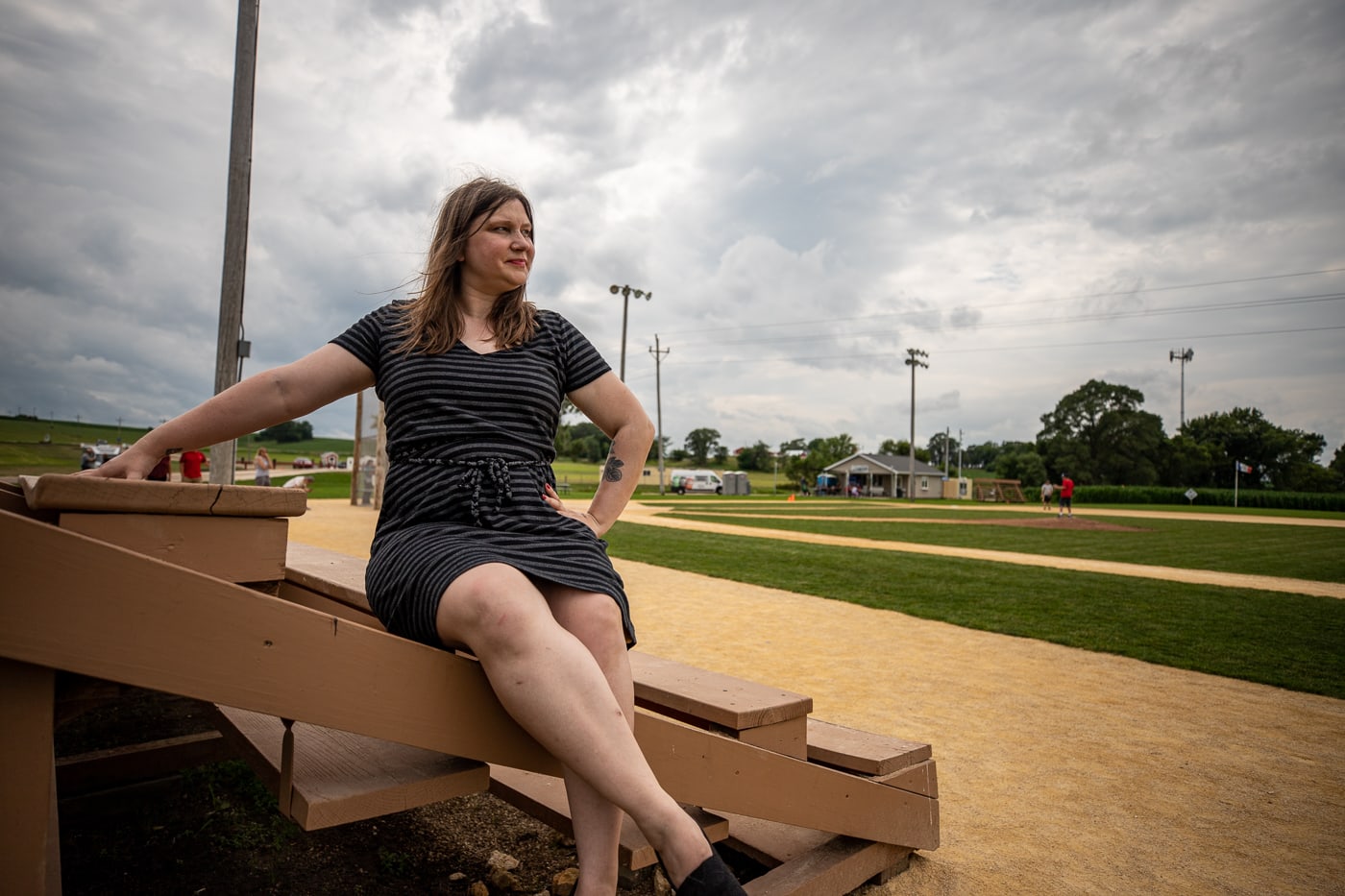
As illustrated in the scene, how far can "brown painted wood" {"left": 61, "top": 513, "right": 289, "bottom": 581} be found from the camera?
1151 millimetres

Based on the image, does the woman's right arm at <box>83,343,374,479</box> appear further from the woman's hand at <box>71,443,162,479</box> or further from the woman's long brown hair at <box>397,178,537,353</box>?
the woman's long brown hair at <box>397,178,537,353</box>

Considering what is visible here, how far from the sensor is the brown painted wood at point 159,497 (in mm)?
1085

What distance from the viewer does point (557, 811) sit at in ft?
6.59

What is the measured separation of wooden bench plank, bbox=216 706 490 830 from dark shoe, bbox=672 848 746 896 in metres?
0.43

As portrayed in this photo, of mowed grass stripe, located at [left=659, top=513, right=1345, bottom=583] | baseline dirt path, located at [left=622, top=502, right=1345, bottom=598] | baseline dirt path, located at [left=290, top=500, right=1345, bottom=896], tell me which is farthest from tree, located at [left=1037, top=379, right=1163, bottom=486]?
baseline dirt path, located at [left=290, top=500, right=1345, bottom=896]

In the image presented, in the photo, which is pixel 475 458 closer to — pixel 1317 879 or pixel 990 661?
pixel 1317 879

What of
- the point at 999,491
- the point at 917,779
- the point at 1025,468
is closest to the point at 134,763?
the point at 917,779

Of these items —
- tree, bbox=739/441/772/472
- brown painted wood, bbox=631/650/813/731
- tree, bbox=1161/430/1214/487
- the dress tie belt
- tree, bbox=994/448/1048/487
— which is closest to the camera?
the dress tie belt

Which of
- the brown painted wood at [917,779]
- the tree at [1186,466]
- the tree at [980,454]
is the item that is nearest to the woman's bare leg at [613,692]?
the brown painted wood at [917,779]

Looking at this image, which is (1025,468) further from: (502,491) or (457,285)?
(502,491)

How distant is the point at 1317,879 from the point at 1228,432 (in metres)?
77.7

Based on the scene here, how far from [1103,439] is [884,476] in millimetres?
18800

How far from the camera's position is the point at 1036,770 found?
124 inches

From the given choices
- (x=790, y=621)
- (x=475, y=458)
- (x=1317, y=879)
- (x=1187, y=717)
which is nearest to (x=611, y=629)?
(x=475, y=458)
